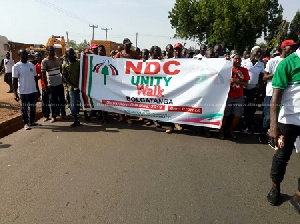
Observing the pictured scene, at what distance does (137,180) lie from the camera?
3.46 metres

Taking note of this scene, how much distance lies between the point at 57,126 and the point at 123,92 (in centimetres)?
180

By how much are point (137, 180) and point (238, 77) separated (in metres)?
2.97

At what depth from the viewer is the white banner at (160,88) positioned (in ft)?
16.8

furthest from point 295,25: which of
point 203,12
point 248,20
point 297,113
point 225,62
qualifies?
point 297,113

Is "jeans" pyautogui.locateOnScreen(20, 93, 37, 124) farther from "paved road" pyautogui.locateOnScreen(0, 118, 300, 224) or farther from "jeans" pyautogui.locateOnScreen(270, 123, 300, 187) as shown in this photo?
"jeans" pyautogui.locateOnScreen(270, 123, 300, 187)

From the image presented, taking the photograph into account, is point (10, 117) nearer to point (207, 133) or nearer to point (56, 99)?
point (56, 99)

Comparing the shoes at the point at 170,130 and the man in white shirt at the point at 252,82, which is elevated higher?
the man in white shirt at the point at 252,82

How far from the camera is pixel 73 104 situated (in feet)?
20.1

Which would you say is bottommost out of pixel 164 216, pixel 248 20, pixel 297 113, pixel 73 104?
pixel 164 216

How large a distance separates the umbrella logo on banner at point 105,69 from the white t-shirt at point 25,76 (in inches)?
56.0

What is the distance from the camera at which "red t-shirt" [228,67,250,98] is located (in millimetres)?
5039

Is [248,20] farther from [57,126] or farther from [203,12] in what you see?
[57,126]

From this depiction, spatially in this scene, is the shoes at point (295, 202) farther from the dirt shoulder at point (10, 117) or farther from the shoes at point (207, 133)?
the dirt shoulder at point (10, 117)

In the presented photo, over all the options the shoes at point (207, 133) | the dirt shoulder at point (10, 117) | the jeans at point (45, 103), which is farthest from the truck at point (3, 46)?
the shoes at point (207, 133)
